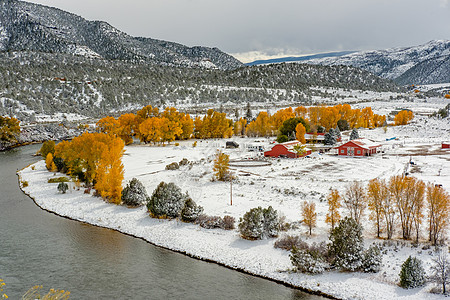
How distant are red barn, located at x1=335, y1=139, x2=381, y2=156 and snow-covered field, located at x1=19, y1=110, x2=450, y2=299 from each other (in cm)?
199

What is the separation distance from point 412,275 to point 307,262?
20.7ft

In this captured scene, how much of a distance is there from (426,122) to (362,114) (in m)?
21.2

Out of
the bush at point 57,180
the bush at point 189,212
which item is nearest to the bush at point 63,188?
the bush at point 57,180

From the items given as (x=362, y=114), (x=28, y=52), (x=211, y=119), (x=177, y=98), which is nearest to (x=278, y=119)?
(x=211, y=119)

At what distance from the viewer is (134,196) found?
A: 38281 millimetres

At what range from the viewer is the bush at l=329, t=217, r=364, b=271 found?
23922 mm

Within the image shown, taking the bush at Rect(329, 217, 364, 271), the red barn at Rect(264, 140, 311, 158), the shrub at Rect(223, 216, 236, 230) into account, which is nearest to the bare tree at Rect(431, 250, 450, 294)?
the bush at Rect(329, 217, 364, 271)

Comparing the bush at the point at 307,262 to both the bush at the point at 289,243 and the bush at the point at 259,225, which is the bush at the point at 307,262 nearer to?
the bush at the point at 289,243

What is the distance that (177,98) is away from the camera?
166000 mm

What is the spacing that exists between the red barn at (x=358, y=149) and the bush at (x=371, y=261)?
44.0m

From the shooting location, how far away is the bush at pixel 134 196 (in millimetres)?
38303

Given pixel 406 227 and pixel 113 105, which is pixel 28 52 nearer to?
pixel 113 105

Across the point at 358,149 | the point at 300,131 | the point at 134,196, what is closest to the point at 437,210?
the point at 134,196

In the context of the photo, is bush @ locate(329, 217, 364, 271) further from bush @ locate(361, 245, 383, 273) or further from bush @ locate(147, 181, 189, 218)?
bush @ locate(147, 181, 189, 218)
